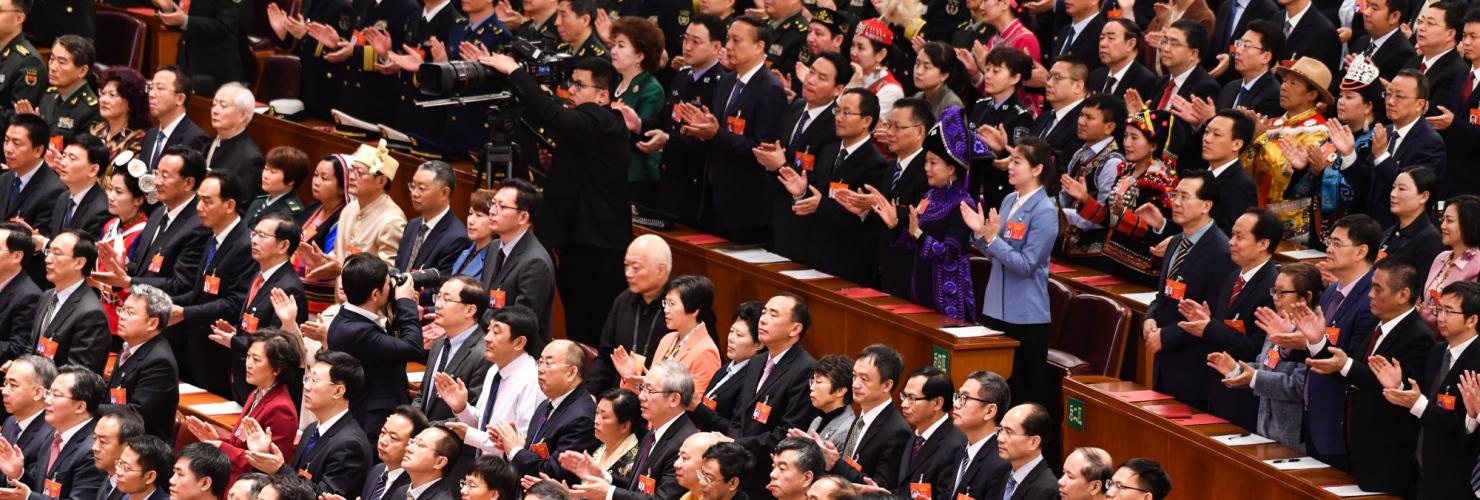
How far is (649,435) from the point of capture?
22.7 feet

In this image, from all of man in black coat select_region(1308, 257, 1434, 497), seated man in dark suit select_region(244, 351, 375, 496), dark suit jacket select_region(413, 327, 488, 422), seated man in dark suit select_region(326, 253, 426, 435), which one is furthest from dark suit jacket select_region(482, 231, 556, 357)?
man in black coat select_region(1308, 257, 1434, 497)

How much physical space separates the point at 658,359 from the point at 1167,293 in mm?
1701

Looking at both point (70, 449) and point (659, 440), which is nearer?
point (659, 440)

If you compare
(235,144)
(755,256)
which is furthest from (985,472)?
(235,144)

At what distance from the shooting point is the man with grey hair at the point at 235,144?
9.20 metres

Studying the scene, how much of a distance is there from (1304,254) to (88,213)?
190 inches

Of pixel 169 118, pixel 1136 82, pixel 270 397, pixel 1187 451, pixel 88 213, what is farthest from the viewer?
pixel 169 118

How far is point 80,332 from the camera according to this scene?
8.09 metres

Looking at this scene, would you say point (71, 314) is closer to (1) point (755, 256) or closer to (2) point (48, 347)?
(2) point (48, 347)

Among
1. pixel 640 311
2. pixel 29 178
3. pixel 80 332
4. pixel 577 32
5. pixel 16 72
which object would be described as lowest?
pixel 80 332

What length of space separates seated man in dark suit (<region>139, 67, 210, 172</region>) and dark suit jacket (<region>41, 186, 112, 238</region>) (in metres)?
0.33

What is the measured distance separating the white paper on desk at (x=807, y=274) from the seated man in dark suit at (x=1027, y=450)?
6.33 ft

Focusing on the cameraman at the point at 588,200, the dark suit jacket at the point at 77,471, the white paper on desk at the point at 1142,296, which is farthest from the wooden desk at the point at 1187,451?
the dark suit jacket at the point at 77,471

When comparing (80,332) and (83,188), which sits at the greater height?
(83,188)
